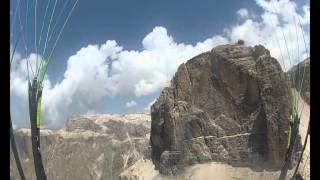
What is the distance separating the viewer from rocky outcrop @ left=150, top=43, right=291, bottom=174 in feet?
414

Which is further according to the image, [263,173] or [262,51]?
[262,51]

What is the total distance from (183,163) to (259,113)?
24164 mm

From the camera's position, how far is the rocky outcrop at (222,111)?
414ft

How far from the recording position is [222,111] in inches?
5576

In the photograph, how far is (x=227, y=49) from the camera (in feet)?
469
